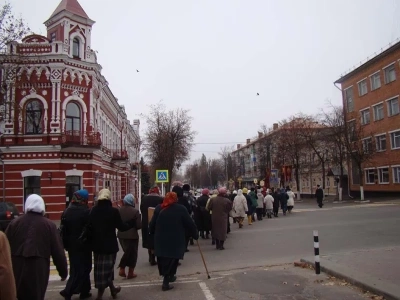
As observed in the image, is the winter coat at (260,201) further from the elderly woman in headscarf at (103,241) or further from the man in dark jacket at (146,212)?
the elderly woman in headscarf at (103,241)

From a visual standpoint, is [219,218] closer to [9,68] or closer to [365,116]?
[9,68]

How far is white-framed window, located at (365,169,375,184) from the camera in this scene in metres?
41.3

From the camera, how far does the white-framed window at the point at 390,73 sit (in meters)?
37.6

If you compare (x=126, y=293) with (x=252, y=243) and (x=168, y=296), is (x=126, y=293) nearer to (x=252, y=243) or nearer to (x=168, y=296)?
(x=168, y=296)

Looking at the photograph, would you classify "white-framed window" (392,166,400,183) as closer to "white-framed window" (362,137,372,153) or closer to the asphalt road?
"white-framed window" (362,137,372,153)

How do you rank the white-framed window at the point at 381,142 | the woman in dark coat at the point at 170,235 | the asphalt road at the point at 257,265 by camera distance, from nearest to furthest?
the asphalt road at the point at 257,265 → the woman in dark coat at the point at 170,235 → the white-framed window at the point at 381,142

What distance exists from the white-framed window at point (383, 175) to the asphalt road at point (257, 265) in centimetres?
2575

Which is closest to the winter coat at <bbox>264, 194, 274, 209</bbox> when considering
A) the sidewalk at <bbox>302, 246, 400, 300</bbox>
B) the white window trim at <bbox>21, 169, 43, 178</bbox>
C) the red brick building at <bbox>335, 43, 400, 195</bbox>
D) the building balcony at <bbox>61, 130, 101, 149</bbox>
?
the building balcony at <bbox>61, 130, 101, 149</bbox>

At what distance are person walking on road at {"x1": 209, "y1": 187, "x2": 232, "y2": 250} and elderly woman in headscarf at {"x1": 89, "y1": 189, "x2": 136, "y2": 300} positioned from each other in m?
5.54

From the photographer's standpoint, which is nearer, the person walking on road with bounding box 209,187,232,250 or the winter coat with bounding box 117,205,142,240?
the winter coat with bounding box 117,205,142,240

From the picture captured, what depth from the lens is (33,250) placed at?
457 cm

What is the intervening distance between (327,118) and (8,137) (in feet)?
107

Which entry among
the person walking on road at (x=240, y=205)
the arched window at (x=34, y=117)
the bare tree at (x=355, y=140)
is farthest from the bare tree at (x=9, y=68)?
the bare tree at (x=355, y=140)

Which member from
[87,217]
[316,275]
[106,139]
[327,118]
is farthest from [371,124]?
[87,217]
